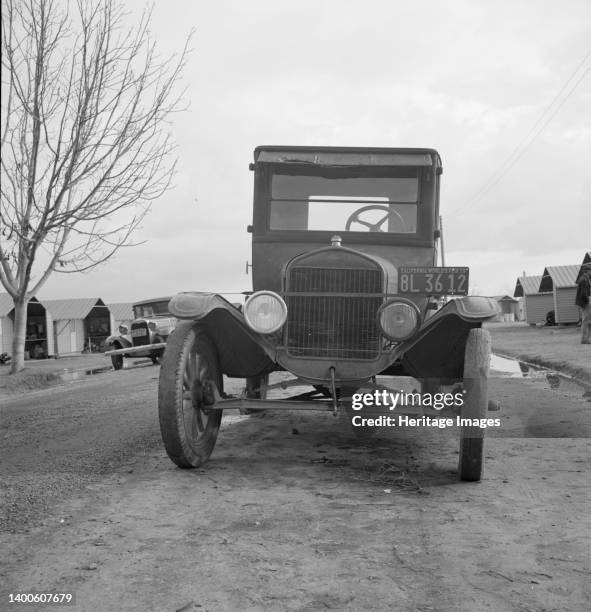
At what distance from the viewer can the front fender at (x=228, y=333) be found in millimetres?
4434

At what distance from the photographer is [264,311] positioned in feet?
14.9

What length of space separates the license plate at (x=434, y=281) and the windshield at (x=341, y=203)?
4.42 ft

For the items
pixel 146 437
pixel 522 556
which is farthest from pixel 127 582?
pixel 146 437

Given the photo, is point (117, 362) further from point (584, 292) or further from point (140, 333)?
point (584, 292)

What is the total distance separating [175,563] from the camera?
2.70 metres

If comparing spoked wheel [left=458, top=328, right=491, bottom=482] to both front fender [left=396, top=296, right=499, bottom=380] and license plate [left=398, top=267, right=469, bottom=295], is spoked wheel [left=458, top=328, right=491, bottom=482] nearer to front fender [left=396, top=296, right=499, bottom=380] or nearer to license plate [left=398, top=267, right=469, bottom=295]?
front fender [left=396, top=296, right=499, bottom=380]

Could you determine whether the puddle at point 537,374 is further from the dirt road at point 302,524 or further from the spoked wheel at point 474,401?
the spoked wheel at point 474,401

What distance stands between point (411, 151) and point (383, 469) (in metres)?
2.84

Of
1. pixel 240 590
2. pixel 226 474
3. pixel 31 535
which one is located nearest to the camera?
pixel 240 590

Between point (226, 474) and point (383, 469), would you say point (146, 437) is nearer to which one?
point (226, 474)

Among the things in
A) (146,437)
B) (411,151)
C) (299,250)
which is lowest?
(146,437)

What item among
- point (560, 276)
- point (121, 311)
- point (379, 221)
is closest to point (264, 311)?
point (379, 221)

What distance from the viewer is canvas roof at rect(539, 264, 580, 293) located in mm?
34219

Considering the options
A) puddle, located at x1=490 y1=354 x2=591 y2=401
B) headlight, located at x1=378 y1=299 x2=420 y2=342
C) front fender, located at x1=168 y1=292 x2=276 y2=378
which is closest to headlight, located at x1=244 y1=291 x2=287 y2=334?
front fender, located at x1=168 y1=292 x2=276 y2=378
